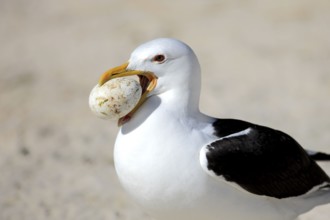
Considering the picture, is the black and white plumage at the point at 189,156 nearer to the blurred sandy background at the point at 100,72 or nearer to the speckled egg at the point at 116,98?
the speckled egg at the point at 116,98

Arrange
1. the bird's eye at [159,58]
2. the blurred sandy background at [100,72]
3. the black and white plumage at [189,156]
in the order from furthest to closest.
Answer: the blurred sandy background at [100,72] < the bird's eye at [159,58] < the black and white plumage at [189,156]

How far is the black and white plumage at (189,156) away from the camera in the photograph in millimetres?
3906

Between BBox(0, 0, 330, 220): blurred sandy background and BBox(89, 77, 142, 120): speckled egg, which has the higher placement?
BBox(89, 77, 142, 120): speckled egg

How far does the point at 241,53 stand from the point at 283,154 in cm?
448

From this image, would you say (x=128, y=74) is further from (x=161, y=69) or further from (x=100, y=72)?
(x=100, y=72)

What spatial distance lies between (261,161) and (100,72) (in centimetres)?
469

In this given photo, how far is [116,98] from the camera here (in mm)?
4012

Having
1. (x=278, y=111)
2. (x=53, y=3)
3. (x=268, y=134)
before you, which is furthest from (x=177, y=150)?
(x=53, y=3)

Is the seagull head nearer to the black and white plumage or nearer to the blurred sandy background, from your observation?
the black and white plumage

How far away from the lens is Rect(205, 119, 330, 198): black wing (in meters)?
3.96

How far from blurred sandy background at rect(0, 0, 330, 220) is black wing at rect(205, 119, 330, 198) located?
43 cm

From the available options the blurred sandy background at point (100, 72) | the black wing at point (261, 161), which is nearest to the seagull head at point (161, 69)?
the black wing at point (261, 161)

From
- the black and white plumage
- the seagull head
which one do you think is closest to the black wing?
the black and white plumage

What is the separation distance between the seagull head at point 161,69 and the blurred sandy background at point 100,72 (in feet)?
4.09
